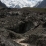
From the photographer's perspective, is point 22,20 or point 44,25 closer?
point 44,25

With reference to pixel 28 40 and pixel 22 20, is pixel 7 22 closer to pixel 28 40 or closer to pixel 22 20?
pixel 22 20

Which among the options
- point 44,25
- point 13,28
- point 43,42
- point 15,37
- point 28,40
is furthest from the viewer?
point 13,28

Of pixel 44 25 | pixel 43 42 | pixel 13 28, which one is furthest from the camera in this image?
pixel 13 28

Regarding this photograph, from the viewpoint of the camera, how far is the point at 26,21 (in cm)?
7494

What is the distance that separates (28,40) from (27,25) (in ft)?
113

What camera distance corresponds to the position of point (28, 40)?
134 feet

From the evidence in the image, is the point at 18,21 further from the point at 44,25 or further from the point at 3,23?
the point at 44,25

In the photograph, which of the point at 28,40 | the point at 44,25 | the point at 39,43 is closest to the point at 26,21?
the point at 44,25

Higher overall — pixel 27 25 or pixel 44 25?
pixel 27 25

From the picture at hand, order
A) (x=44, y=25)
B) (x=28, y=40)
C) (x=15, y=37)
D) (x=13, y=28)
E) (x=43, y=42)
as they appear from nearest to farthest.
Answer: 1. (x=43, y=42)
2. (x=28, y=40)
3. (x=15, y=37)
4. (x=44, y=25)
5. (x=13, y=28)

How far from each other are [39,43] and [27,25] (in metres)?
43.1

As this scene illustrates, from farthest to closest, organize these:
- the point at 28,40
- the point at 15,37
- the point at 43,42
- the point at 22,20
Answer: the point at 22,20 < the point at 15,37 < the point at 28,40 < the point at 43,42

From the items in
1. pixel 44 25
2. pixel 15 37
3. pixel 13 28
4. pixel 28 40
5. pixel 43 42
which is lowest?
pixel 43 42

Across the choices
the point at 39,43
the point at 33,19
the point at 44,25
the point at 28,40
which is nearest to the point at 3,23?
the point at 33,19
